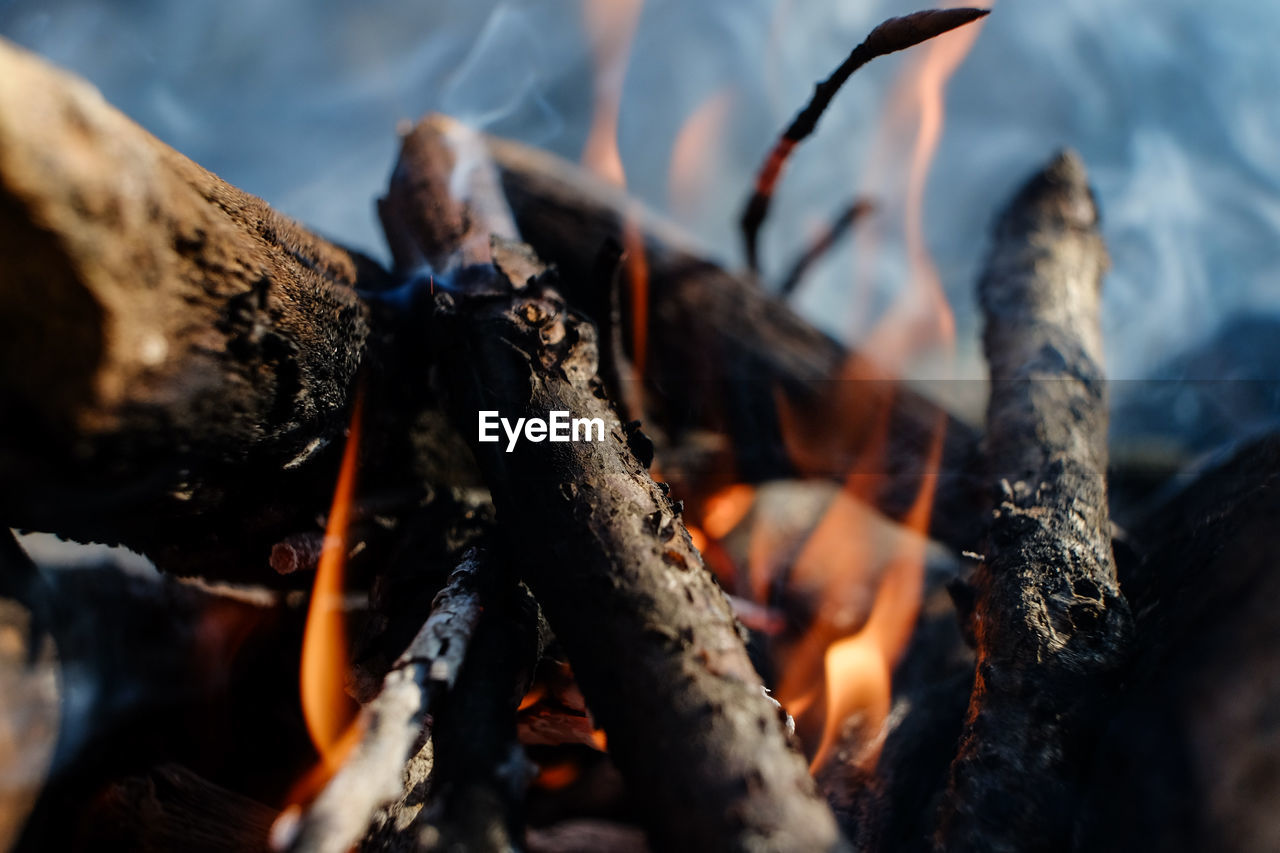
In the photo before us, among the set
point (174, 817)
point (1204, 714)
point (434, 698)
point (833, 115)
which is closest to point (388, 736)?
point (434, 698)

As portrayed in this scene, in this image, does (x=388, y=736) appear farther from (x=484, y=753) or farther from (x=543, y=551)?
(x=543, y=551)

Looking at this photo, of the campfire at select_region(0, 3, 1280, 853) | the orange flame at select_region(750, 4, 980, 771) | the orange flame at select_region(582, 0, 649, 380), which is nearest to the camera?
the campfire at select_region(0, 3, 1280, 853)

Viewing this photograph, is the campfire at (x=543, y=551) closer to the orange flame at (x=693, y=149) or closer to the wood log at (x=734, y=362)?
the wood log at (x=734, y=362)

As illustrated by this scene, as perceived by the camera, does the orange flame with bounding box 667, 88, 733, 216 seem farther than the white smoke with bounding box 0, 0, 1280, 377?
Yes

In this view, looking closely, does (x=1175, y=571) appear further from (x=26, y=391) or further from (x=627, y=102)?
(x=627, y=102)

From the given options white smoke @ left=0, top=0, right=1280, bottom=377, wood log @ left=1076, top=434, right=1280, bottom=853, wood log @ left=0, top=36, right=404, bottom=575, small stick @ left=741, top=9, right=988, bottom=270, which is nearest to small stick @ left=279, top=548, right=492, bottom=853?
wood log @ left=0, top=36, right=404, bottom=575

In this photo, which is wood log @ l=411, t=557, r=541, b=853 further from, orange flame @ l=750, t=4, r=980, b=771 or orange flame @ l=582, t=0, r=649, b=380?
orange flame @ l=582, t=0, r=649, b=380

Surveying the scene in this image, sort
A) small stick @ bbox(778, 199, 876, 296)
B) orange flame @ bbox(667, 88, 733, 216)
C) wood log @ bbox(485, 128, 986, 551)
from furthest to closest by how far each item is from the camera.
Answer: orange flame @ bbox(667, 88, 733, 216) < small stick @ bbox(778, 199, 876, 296) < wood log @ bbox(485, 128, 986, 551)

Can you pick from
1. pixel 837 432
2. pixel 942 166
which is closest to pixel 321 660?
pixel 837 432
